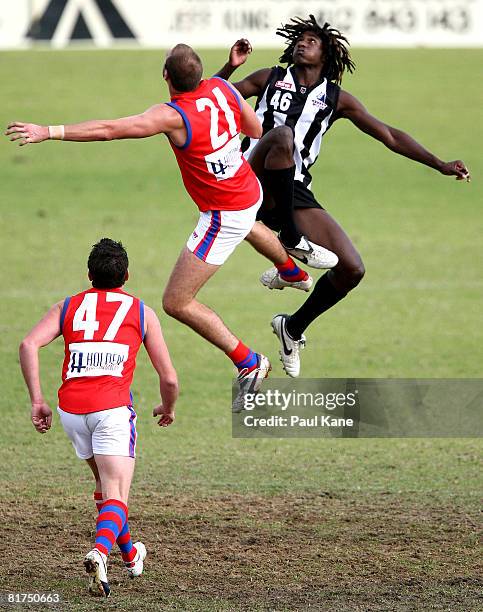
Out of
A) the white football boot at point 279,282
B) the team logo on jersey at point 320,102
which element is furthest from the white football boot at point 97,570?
the team logo on jersey at point 320,102

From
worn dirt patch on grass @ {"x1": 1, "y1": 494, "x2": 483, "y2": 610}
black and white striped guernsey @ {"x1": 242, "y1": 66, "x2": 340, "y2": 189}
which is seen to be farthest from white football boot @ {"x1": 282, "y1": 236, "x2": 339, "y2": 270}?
worn dirt patch on grass @ {"x1": 1, "y1": 494, "x2": 483, "y2": 610}

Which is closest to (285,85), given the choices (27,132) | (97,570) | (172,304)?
(172,304)

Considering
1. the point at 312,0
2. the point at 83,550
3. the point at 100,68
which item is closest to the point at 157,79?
the point at 100,68

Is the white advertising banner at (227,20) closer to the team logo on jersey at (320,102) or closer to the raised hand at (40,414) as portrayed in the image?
the team logo on jersey at (320,102)

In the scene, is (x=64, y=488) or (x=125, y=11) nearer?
(x=64, y=488)

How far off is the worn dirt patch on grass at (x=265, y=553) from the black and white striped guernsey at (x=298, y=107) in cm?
301

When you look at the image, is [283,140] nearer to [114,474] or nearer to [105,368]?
[105,368]

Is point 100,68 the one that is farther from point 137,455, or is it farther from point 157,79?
point 137,455

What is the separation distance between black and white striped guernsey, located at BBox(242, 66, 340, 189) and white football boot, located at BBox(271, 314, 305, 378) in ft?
4.32

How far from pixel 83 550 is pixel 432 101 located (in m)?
24.9

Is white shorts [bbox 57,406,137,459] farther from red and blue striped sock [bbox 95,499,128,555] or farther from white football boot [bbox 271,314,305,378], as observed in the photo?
white football boot [bbox 271,314,305,378]

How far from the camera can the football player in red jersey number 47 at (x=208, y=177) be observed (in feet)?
28.5

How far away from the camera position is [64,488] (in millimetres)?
11516

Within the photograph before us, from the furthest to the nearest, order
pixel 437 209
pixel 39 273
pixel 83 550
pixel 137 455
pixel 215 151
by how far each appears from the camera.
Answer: pixel 437 209, pixel 39 273, pixel 137 455, pixel 83 550, pixel 215 151
